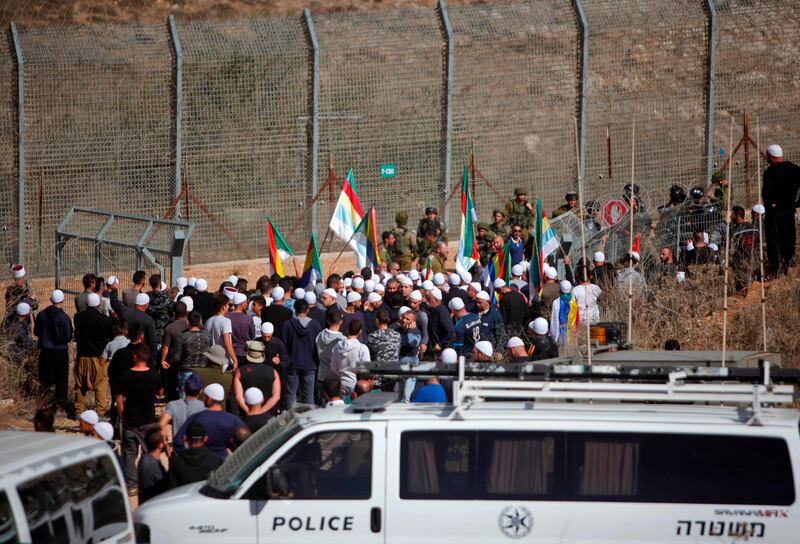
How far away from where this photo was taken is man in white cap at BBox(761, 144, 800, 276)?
15.5 metres

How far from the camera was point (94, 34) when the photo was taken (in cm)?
2392

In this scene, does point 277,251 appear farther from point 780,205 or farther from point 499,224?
point 780,205

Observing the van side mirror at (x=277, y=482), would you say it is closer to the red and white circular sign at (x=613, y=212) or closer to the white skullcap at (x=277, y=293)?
the white skullcap at (x=277, y=293)

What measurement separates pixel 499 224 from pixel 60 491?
13883 millimetres

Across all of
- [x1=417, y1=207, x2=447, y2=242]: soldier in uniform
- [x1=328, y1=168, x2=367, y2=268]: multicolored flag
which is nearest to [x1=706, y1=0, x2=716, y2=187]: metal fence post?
[x1=417, y1=207, x2=447, y2=242]: soldier in uniform

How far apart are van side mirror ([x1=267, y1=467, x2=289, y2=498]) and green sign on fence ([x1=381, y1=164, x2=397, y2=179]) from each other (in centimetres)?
1651

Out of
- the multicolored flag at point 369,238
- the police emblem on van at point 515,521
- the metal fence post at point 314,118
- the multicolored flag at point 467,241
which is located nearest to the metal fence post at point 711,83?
the multicolored flag at point 467,241

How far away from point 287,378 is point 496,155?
39.4ft

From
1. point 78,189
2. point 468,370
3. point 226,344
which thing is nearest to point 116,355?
point 226,344

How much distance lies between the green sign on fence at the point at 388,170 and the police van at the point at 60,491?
16488mm

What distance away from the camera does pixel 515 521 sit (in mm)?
7965

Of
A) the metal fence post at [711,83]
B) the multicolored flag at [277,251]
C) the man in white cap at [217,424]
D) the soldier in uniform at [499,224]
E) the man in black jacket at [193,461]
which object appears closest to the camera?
the man in black jacket at [193,461]

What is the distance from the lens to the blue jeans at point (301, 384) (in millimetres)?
13891

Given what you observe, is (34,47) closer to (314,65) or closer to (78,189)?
(78,189)
